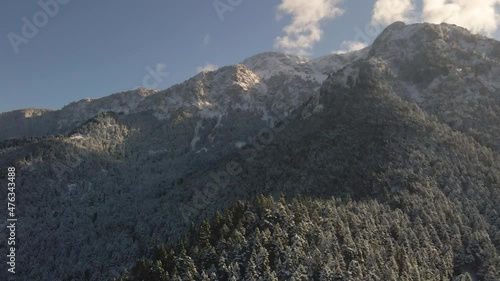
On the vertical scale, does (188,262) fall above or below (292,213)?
below

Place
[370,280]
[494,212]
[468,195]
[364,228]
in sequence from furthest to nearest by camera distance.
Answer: [468,195], [494,212], [364,228], [370,280]

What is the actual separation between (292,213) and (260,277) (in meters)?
32.0

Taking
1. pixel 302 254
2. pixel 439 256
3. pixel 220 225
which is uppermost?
pixel 220 225

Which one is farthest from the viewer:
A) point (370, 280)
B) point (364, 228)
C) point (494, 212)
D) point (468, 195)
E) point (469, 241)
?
point (468, 195)

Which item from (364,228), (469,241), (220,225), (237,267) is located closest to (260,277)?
(237,267)

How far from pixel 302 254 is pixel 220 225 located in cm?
3022

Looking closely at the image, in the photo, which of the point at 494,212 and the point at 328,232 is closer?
the point at 328,232

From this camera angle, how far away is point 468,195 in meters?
190

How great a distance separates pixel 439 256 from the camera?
147 m

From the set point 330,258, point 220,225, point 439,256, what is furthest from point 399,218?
point 220,225

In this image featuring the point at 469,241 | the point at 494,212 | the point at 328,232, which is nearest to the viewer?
the point at 328,232

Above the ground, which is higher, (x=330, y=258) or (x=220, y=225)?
(x=220, y=225)

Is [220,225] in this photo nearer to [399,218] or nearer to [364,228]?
[364,228]

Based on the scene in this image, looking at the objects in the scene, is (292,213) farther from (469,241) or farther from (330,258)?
(469,241)
